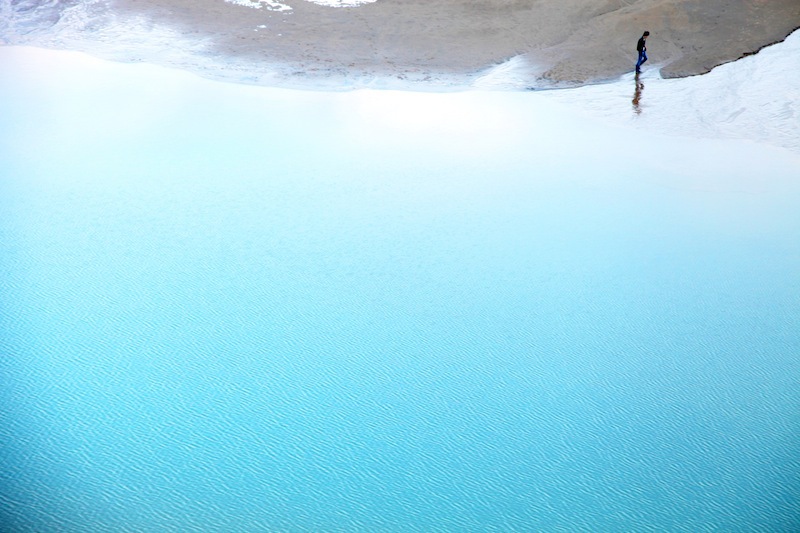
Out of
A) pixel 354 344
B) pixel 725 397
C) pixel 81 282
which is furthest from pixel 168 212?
pixel 725 397

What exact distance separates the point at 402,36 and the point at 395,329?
20.2ft

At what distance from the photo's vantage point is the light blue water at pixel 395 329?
8.18 feet

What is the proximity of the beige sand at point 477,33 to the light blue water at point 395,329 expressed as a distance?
2192mm

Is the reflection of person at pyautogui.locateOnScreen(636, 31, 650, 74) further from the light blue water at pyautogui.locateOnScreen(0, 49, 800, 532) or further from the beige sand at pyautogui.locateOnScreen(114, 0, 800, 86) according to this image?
the light blue water at pyautogui.locateOnScreen(0, 49, 800, 532)

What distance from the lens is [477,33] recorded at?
884 cm

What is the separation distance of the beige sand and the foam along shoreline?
0.05 feet

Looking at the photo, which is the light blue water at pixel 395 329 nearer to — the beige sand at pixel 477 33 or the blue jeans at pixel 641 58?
the blue jeans at pixel 641 58

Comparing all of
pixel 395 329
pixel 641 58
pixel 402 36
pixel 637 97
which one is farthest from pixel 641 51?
pixel 395 329

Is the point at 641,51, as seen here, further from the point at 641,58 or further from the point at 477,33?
the point at 477,33

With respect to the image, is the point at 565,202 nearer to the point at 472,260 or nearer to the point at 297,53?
the point at 472,260

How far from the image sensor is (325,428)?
2.79 meters

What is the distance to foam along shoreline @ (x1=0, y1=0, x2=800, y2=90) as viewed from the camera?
306 inches

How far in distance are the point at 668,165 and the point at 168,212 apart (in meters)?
3.73

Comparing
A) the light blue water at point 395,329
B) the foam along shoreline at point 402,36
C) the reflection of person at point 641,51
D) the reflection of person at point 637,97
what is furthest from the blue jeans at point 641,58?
the light blue water at point 395,329
